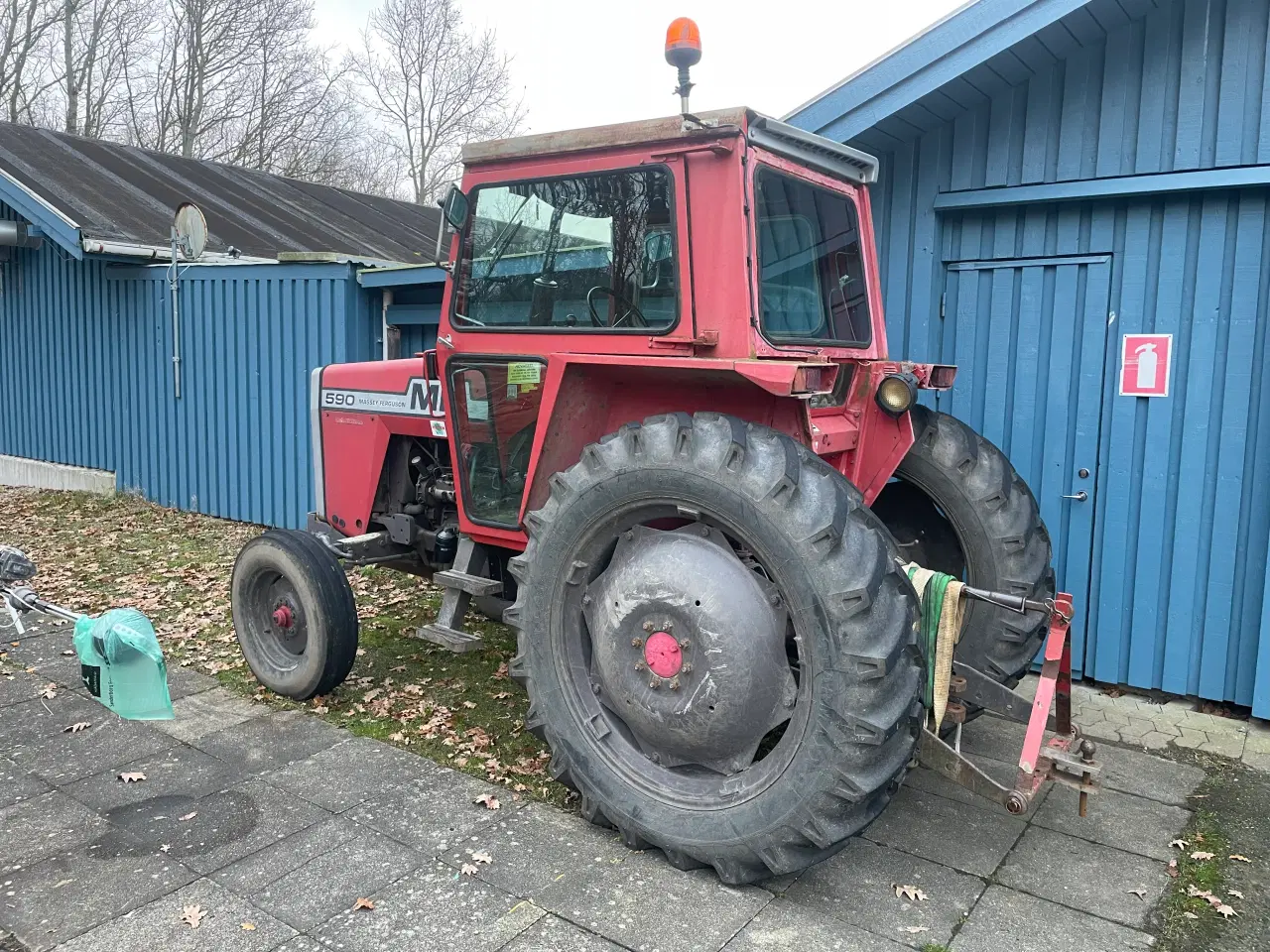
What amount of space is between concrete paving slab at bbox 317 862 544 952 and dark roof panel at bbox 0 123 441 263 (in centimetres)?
736

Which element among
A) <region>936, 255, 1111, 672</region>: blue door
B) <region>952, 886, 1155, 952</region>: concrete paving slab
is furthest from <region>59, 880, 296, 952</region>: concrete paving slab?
<region>936, 255, 1111, 672</region>: blue door

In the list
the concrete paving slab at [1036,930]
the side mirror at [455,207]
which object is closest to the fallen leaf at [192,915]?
the concrete paving slab at [1036,930]

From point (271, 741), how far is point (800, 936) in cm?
258

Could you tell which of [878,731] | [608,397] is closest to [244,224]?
[608,397]

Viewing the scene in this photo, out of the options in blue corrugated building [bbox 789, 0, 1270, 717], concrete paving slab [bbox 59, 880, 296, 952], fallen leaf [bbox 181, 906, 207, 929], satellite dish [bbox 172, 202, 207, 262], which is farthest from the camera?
satellite dish [bbox 172, 202, 207, 262]

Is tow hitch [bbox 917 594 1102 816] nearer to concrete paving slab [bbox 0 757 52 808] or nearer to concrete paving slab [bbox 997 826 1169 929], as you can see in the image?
concrete paving slab [bbox 997 826 1169 929]

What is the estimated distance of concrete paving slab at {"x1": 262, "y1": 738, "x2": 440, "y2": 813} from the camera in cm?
377

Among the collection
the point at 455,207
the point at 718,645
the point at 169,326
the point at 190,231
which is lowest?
the point at 718,645

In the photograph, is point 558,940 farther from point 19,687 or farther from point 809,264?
point 19,687

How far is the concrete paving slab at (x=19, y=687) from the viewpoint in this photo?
188 inches

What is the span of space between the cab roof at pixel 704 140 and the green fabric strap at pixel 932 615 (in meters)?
1.72

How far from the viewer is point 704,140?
3414 mm

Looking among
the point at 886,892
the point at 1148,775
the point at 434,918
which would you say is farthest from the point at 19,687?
the point at 1148,775

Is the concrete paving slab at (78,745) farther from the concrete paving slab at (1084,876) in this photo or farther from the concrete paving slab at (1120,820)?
the concrete paving slab at (1120,820)
